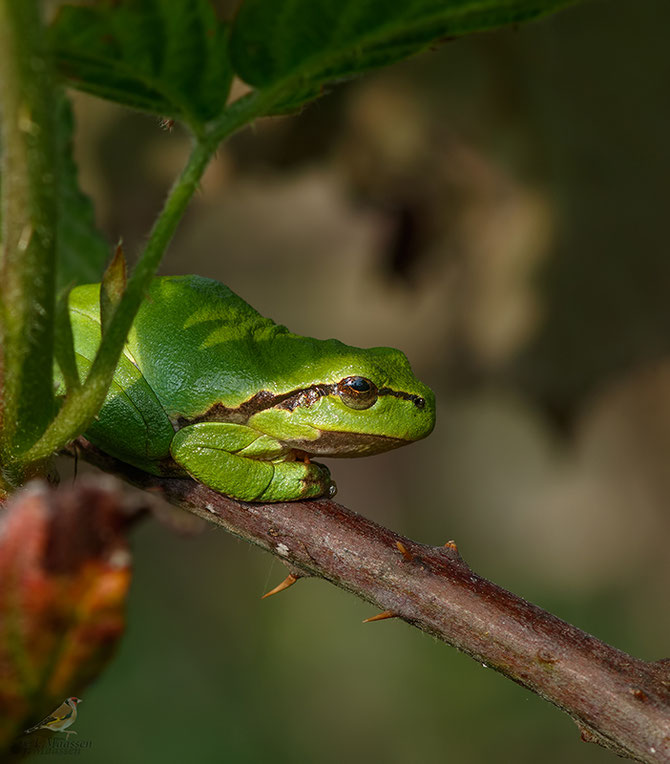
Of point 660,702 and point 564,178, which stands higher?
point 564,178

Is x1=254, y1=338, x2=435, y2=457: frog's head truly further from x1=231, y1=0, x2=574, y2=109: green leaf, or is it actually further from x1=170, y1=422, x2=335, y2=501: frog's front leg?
x1=231, y1=0, x2=574, y2=109: green leaf

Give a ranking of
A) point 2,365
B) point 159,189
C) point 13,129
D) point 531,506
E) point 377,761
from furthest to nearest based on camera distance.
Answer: point 377,761
point 531,506
point 159,189
point 2,365
point 13,129

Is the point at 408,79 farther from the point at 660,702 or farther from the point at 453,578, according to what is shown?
the point at 660,702

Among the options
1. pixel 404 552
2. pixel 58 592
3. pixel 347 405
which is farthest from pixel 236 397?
pixel 58 592

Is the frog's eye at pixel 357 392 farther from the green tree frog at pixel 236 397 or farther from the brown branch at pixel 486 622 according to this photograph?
the brown branch at pixel 486 622

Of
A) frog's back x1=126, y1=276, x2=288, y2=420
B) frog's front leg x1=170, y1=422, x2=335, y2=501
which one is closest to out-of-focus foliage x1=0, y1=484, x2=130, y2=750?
frog's front leg x1=170, y1=422, x2=335, y2=501

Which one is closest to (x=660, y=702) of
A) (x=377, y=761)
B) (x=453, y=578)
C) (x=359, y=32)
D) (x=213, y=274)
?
(x=453, y=578)

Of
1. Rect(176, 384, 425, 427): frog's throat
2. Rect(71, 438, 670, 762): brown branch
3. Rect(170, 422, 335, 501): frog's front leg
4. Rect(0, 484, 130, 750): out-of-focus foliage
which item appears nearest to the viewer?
Rect(0, 484, 130, 750): out-of-focus foliage
